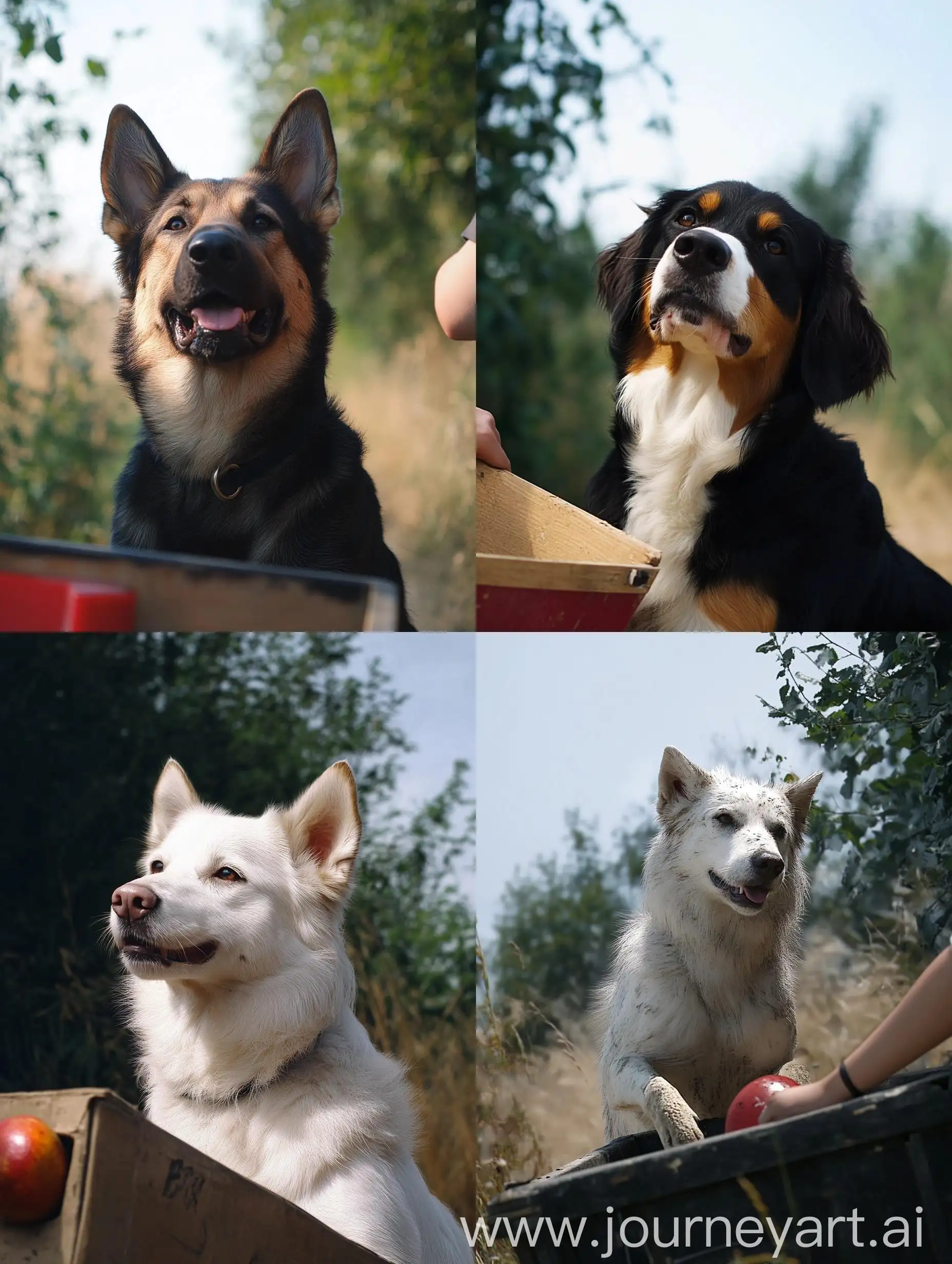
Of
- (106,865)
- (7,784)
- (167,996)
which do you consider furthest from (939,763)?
(7,784)

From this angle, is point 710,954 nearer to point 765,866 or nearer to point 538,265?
point 765,866

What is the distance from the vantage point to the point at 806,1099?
6.52ft

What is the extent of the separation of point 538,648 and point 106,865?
1.30m

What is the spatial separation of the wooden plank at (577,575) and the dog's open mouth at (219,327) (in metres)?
0.70

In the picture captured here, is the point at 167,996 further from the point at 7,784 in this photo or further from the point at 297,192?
the point at 297,192

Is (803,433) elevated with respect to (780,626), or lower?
elevated

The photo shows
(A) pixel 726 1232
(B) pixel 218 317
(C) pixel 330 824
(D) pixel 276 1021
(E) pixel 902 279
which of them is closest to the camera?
(A) pixel 726 1232

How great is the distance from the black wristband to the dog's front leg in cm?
38

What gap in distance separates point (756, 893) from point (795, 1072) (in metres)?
0.39

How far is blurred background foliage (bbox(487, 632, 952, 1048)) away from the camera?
2924mm

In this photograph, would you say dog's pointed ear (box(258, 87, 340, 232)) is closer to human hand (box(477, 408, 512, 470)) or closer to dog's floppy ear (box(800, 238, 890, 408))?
human hand (box(477, 408, 512, 470))

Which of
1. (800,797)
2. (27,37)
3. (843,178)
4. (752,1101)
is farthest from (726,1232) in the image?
(27,37)

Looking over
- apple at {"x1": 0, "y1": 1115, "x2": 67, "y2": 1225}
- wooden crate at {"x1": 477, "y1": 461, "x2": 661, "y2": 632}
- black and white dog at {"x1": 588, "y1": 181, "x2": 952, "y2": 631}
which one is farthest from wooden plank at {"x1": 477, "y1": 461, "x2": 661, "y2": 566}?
apple at {"x1": 0, "y1": 1115, "x2": 67, "y2": 1225}

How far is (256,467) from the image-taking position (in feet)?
9.24
